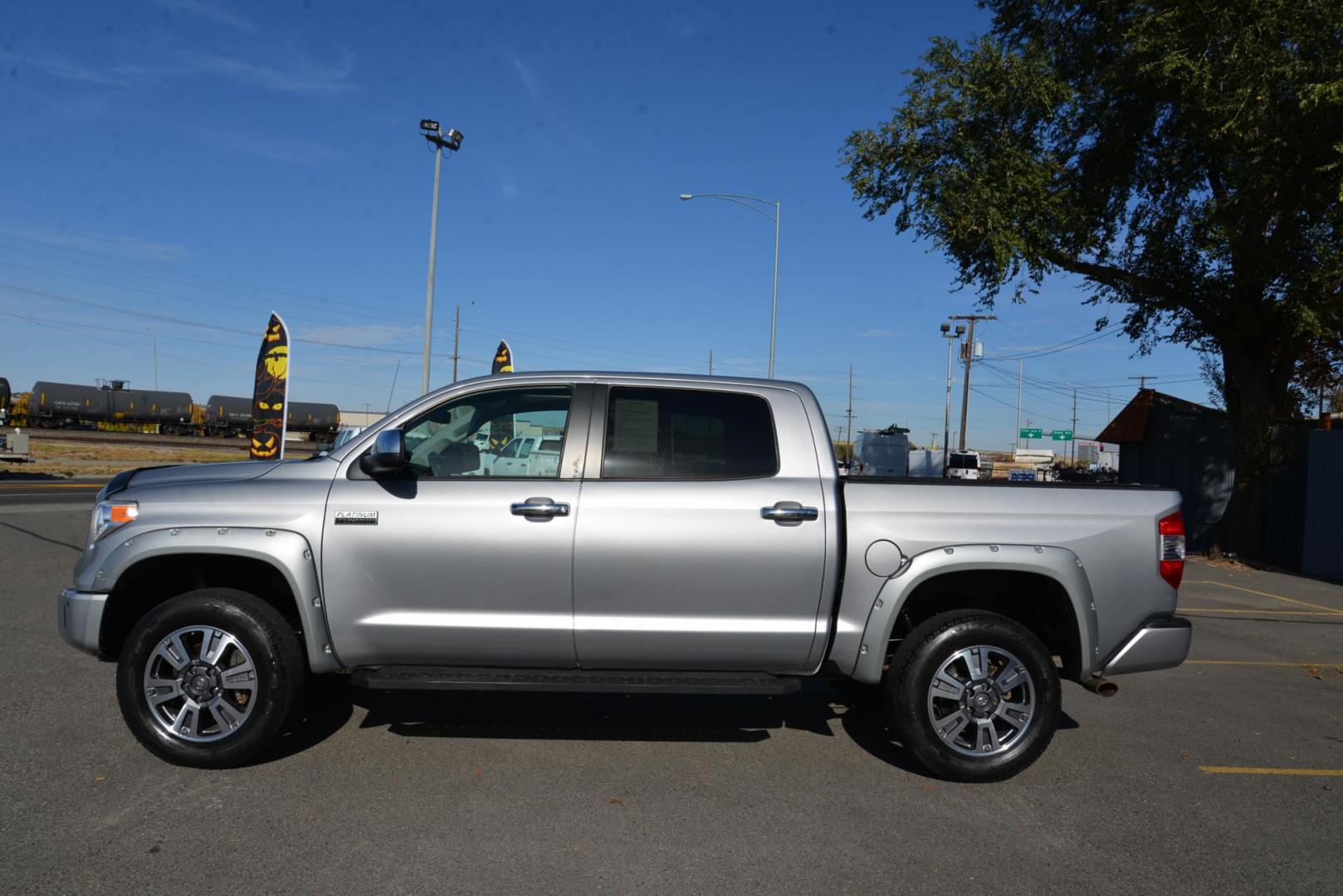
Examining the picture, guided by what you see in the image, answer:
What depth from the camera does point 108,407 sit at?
196 ft

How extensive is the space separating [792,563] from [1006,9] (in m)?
16.7

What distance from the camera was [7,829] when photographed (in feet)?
13.0

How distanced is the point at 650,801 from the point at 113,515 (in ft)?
9.92

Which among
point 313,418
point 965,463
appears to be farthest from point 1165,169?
point 313,418

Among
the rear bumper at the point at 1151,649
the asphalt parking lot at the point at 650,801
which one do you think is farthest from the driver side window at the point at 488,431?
the rear bumper at the point at 1151,649

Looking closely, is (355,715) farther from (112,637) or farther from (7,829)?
(7,829)

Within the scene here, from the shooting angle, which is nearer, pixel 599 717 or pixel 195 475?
pixel 195 475

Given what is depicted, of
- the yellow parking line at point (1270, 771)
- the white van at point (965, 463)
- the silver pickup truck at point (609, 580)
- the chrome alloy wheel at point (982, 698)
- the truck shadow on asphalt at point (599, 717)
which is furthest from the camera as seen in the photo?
the white van at point (965, 463)

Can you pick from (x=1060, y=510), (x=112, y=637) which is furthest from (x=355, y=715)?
(x=1060, y=510)

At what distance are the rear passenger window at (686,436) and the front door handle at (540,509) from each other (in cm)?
31

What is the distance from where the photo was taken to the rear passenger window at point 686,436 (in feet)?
16.4

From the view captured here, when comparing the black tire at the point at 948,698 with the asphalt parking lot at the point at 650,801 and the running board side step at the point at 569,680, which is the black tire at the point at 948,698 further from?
the running board side step at the point at 569,680

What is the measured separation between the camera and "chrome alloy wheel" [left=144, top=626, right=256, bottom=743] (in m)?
4.68

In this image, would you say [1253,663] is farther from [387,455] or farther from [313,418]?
[313,418]
